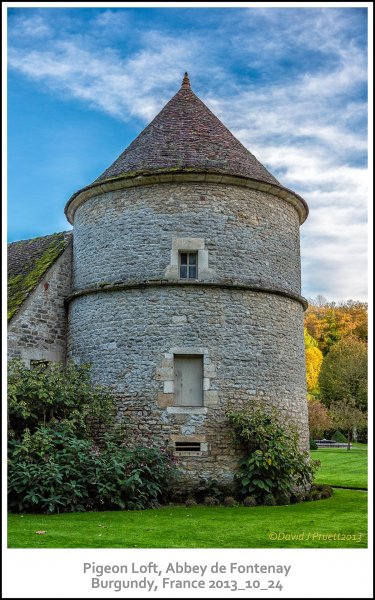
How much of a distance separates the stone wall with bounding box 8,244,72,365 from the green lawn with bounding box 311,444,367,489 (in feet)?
29.2

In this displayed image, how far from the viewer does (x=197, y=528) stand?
9625 mm

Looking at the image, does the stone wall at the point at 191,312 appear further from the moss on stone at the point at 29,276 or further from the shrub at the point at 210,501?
the moss on stone at the point at 29,276

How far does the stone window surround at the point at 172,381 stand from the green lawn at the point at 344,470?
6966 millimetres

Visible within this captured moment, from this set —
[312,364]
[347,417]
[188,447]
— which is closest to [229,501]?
[188,447]

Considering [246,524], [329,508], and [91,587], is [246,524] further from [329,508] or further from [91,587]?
[91,587]

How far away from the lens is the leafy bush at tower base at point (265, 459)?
12.8m

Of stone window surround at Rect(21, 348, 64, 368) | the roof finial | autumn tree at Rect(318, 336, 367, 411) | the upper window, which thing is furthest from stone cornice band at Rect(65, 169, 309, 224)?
autumn tree at Rect(318, 336, 367, 411)

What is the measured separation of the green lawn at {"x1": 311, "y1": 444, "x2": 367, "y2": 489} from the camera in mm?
19422

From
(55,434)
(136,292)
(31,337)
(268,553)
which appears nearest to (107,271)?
(136,292)

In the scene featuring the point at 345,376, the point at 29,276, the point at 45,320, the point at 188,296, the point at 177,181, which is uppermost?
the point at 177,181

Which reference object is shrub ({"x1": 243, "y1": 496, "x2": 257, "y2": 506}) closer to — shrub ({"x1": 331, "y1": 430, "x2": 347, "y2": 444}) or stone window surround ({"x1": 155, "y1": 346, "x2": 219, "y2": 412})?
stone window surround ({"x1": 155, "y1": 346, "x2": 219, "y2": 412})

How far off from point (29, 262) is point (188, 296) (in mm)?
5050

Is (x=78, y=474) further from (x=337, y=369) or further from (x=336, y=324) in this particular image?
(x=336, y=324)

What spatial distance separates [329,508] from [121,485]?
12.7ft
